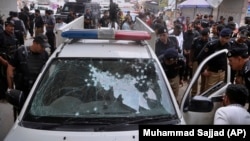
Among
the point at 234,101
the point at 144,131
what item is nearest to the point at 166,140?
the point at 144,131

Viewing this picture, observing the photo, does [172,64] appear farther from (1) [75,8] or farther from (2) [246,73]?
(1) [75,8]

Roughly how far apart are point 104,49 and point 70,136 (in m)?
1.32

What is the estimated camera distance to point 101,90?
3203mm

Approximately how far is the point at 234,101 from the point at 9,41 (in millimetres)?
5454

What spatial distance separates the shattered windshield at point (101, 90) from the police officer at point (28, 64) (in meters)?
1.38

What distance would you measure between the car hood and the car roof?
1037mm

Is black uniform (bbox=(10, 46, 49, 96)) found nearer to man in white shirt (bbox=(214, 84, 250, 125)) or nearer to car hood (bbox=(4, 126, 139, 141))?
car hood (bbox=(4, 126, 139, 141))

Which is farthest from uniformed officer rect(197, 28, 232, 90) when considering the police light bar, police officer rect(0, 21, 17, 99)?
police officer rect(0, 21, 17, 99)

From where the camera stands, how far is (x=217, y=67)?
5.32 meters

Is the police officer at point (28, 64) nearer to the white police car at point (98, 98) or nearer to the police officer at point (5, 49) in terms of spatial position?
the white police car at point (98, 98)

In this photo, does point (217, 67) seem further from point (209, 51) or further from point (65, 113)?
point (65, 113)

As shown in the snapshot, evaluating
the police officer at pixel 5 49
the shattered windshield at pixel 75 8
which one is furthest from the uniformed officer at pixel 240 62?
the shattered windshield at pixel 75 8

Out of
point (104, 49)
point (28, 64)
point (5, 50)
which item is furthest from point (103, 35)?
point (5, 50)

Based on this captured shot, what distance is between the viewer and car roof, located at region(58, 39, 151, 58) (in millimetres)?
3551
